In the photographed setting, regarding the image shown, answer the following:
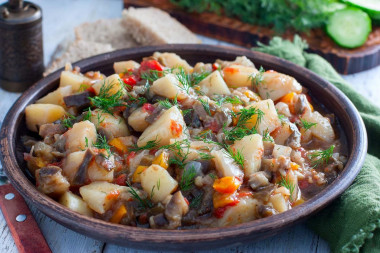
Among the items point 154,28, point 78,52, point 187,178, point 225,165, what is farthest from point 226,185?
point 154,28

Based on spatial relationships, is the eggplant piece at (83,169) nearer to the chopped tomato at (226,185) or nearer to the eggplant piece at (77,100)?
the eggplant piece at (77,100)

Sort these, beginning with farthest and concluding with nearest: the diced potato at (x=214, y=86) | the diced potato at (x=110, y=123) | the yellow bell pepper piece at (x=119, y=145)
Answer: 1. the diced potato at (x=214, y=86)
2. the diced potato at (x=110, y=123)
3. the yellow bell pepper piece at (x=119, y=145)

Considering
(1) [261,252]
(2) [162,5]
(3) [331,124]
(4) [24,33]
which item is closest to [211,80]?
(3) [331,124]

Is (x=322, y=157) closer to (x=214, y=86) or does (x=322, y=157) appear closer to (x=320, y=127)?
(x=320, y=127)

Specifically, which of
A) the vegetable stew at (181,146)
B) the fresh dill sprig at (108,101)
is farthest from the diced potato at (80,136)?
the fresh dill sprig at (108,101)

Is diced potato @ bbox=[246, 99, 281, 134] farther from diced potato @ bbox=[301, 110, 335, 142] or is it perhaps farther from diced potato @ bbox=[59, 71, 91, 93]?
diced potato @ bbox=[59, 71, 91, 93]

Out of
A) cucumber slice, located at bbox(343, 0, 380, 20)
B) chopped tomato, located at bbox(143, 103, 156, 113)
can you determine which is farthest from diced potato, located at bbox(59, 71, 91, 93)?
cucumber slice, located at bbox(343, 0, 380, 20)
